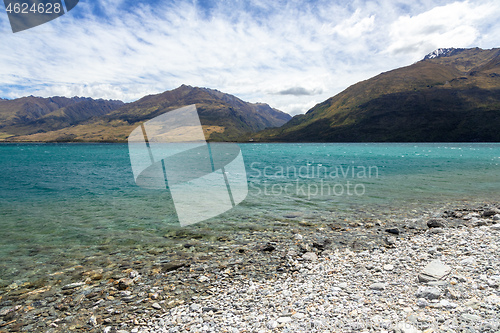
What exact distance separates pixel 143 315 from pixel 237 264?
3.90 m

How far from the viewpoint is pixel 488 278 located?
730cm

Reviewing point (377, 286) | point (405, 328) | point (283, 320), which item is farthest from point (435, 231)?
point (283, 320)

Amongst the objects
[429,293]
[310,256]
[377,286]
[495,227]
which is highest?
[429,293]

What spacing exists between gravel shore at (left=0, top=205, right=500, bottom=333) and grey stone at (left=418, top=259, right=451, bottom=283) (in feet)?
0.09

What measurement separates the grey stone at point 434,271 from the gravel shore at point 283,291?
3 centimetres

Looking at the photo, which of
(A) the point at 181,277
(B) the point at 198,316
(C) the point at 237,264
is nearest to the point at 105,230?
(A) the point at 181,277

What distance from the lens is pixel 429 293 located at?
255 inches

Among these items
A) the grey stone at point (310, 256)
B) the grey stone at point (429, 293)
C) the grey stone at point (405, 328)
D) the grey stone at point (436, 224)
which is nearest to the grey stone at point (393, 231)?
the grey stone at point (436, 224)

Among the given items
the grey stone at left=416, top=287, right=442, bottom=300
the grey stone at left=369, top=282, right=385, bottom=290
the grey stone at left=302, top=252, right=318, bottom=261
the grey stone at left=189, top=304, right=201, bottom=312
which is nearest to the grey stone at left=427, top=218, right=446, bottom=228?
the grey stone at left=302, top=252, right=318, bottom=261

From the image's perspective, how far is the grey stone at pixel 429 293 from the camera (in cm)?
643

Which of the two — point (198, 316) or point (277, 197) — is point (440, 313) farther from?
point (277, 197)

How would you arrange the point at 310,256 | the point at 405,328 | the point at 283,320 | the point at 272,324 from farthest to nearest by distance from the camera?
the point at 310,256 < the point at 283,320 < the point at 272,324 < the point at 405,328

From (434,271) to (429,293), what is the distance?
183 cm

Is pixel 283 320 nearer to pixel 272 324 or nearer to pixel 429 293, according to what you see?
pixel 272 324
